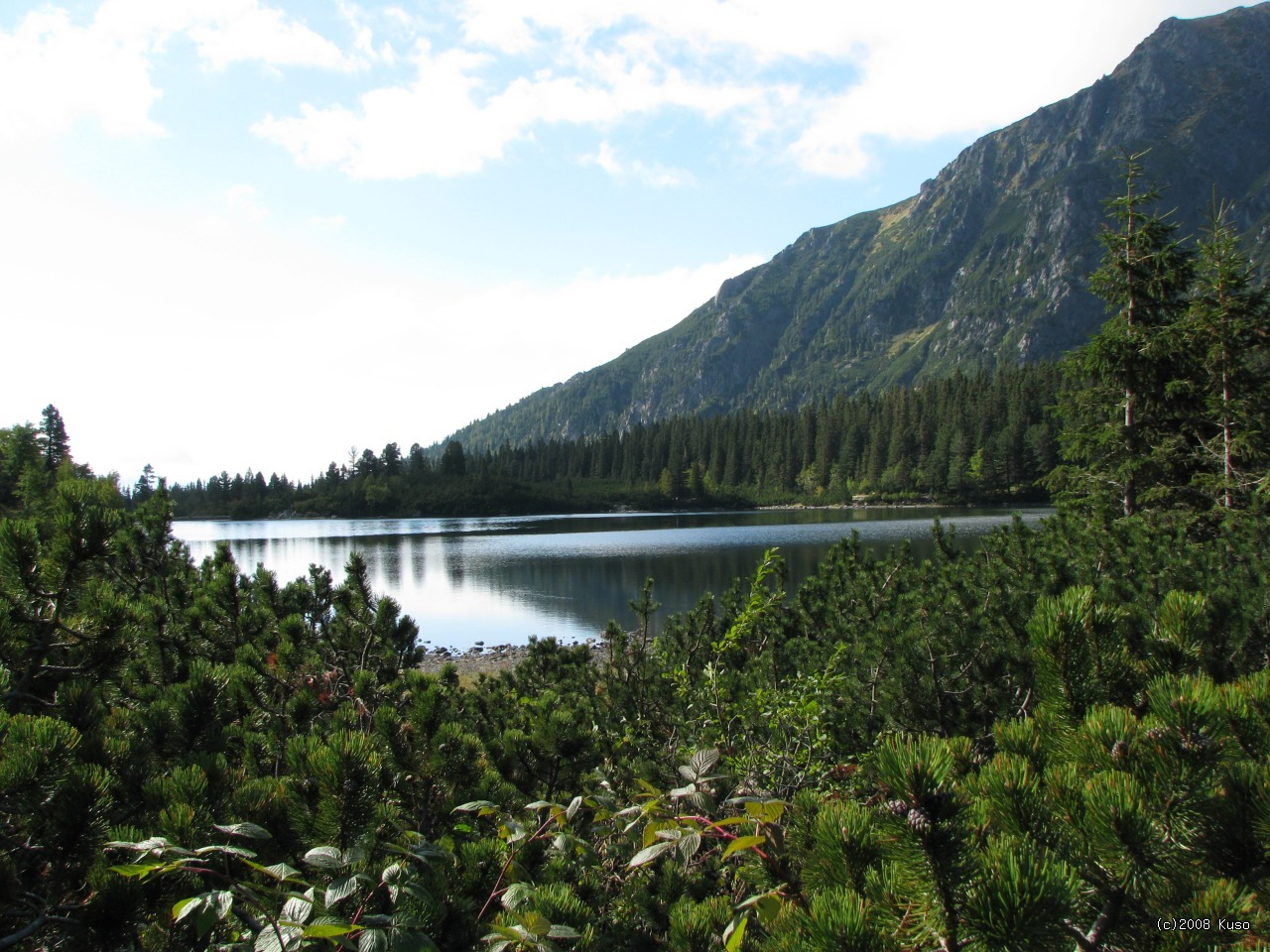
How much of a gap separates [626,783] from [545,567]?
4219 centimetres

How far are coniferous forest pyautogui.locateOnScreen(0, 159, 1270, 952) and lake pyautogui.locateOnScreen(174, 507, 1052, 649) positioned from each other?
9.67 meters

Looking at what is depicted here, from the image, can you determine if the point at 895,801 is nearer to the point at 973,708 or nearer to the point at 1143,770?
the point at 1143,770

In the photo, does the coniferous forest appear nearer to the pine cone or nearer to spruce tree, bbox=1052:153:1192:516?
the pine cone

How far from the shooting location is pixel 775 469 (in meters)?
142

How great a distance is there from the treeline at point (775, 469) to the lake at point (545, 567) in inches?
1968

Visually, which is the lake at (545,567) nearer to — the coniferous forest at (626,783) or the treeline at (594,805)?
the coniferous forest at (626,783)

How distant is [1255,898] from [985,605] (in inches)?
186

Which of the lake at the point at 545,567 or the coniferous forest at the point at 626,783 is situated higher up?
the coniferous forest at the point at 626,783

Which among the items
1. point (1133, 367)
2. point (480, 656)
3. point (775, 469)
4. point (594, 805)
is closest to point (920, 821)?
point (594, 805)

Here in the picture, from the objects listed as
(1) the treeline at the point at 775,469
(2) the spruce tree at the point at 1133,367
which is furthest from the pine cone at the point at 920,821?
(1) the treeline at the point at 775,469

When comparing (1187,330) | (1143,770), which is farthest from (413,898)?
(1187,330)

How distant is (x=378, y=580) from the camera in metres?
43.0

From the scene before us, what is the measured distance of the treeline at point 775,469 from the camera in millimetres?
108938

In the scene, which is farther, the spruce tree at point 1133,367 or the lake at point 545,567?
the lake at point 545,567
